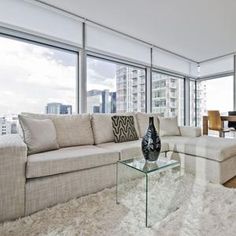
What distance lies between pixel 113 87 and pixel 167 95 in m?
1.85

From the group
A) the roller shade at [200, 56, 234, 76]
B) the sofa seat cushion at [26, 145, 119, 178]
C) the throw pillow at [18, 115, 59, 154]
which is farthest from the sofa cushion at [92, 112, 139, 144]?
the roller shade at [200, 56, 234, 76]

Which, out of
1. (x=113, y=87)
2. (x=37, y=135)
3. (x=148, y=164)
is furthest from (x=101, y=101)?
(x=148, y=164)

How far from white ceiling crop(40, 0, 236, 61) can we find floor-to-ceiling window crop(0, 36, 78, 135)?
765 millimetres

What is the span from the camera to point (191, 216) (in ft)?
4.83

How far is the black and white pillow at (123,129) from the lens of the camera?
2641 mm

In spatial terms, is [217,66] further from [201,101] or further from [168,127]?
[168,127]

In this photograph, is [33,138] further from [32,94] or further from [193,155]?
[193,155]

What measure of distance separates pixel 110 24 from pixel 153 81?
1.80m

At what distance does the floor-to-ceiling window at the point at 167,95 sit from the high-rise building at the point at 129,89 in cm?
36

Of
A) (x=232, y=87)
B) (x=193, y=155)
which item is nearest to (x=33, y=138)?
(x=193, y=155)

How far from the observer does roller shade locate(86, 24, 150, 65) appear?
3361 millimetres

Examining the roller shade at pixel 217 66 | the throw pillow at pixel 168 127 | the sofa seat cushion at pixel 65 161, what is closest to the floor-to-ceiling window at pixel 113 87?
the throw pillow at pixel 168 127

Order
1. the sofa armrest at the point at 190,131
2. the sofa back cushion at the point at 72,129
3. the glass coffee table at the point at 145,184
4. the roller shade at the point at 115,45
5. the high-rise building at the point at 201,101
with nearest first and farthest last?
the glass coffee table at the point at 145,184, the sofa back cushion at the point at 72,129, the sofa armrest at the point at 190,131, the roller shade at the point at 115,45, the high-rise building at the point at 201,101

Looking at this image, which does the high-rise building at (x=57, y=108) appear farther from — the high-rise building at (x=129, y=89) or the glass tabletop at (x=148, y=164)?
the glass tabletop at (x=148, y=164)
